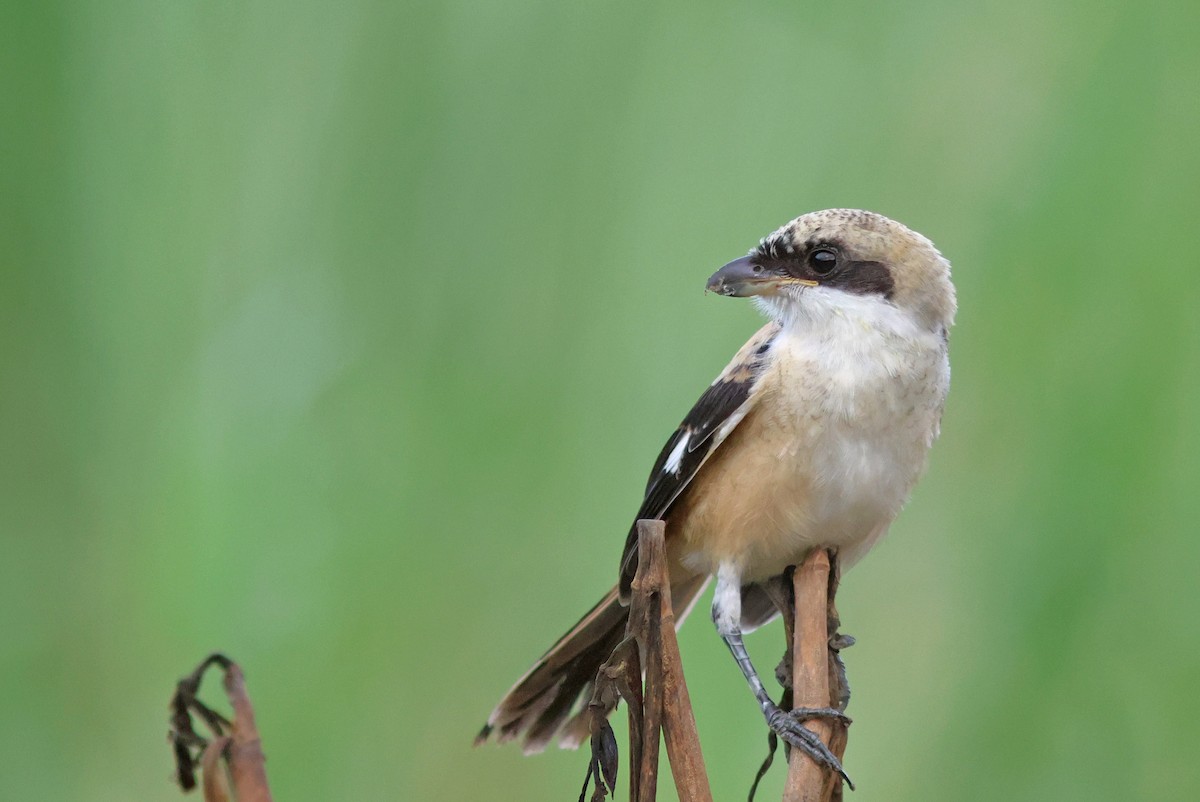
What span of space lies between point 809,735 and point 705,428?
493mm

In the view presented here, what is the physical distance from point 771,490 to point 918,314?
27 cm

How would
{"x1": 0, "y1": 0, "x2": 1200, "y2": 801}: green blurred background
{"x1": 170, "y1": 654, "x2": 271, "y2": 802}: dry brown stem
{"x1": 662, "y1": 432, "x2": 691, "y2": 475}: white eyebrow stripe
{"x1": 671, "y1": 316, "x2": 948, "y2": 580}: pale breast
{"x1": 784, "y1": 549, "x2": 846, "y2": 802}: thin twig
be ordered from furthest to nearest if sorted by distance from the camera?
{"x1": 0, "y1": 0, "x2": 1200, "y2": 801}: green blurred background, {"x1": 662, "y1": 432, "x2": 691, "y2": 475}: white eyebrow stripe, {"x1": 671, "y1": 316, "x2": 948, "y2": 580}: pale breast, {"x1": 784, "y1": 549, "x2": 846, "y2": 802}: thin twig, {"x1": 170, "y1": 654, "x2": 271, "y2": 802}: dry brown stem

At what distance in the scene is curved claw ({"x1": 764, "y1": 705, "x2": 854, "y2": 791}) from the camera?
920mm

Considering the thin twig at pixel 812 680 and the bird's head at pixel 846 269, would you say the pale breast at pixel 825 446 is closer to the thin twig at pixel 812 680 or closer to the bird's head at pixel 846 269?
the bird's head at pixel 846 269

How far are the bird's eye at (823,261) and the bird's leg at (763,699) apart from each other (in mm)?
373

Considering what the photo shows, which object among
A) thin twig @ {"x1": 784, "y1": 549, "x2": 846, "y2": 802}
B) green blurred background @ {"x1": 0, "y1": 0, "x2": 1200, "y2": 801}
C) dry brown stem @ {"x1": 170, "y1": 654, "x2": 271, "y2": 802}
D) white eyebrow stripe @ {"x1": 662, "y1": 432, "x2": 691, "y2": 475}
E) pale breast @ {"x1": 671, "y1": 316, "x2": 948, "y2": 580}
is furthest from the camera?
green blurred background @ {"x1": 0, "y1": 0, "x2": 1200, "y2": 801}

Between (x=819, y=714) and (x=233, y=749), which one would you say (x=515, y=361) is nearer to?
(x=819, y=714)

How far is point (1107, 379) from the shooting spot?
1591 millimetres

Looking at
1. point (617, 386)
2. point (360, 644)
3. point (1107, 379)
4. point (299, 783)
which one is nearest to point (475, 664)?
point (360, 644)

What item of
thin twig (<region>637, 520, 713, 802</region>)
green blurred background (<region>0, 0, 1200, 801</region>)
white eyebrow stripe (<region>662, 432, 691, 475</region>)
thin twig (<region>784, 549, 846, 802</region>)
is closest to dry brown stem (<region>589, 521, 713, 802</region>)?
thin twig (<region>637, 520, 713, 802</region>)

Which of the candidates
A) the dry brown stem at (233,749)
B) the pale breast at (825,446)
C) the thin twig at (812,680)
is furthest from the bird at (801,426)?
the dry brown stem at (233,749)

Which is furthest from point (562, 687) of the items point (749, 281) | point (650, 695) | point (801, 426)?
point (650, 695)

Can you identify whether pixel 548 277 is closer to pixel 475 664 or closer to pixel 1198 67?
pixel 475 664

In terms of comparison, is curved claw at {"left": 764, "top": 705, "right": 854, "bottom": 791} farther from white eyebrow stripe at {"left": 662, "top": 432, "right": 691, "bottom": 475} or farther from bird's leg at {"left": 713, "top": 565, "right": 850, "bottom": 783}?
white eyebrow stripe at {"left": 662, "top": 432, "right": 691, "bottom": 475}
